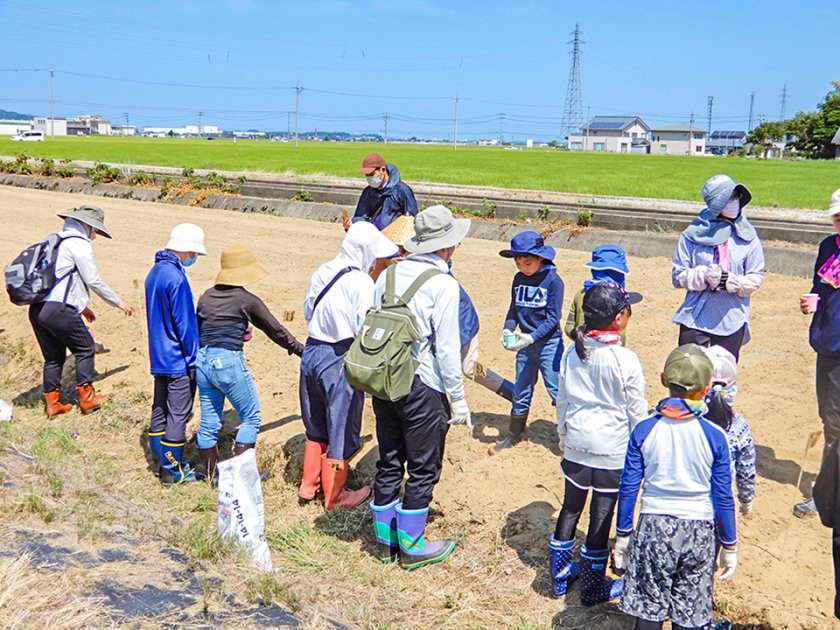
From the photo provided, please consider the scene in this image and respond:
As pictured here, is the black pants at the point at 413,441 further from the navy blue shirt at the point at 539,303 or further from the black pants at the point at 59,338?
the black pants at the point at 59,338

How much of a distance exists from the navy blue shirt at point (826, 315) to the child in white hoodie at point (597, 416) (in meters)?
1.75

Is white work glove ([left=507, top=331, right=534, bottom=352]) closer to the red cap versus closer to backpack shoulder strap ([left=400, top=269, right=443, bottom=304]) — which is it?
backpack shoulder strap ([left=400, top=269, right=443, bottom=304])

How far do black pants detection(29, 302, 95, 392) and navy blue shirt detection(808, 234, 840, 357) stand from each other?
5620 mm

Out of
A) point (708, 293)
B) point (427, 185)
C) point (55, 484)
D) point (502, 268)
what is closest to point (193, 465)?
point (55, 484)

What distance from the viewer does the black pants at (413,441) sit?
4529 mm

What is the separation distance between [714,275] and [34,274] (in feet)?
16.9

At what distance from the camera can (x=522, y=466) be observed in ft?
18.9

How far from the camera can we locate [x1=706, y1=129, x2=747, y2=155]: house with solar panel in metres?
127

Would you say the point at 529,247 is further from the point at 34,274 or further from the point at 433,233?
the point at 34,274

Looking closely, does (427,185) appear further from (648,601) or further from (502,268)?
(648,601)

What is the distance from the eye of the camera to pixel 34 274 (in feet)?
22.5

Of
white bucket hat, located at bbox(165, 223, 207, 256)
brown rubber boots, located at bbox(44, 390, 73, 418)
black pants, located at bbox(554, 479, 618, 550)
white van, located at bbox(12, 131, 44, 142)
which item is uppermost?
white van, located at bbox(12, 131, 44, 142)

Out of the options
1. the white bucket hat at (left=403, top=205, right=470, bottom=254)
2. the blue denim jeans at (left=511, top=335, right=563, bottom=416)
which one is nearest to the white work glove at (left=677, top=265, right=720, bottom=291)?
the blue denim jeans at (left=511, top=335, right=563, bottom=416)

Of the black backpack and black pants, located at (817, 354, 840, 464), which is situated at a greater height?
the black backpack
